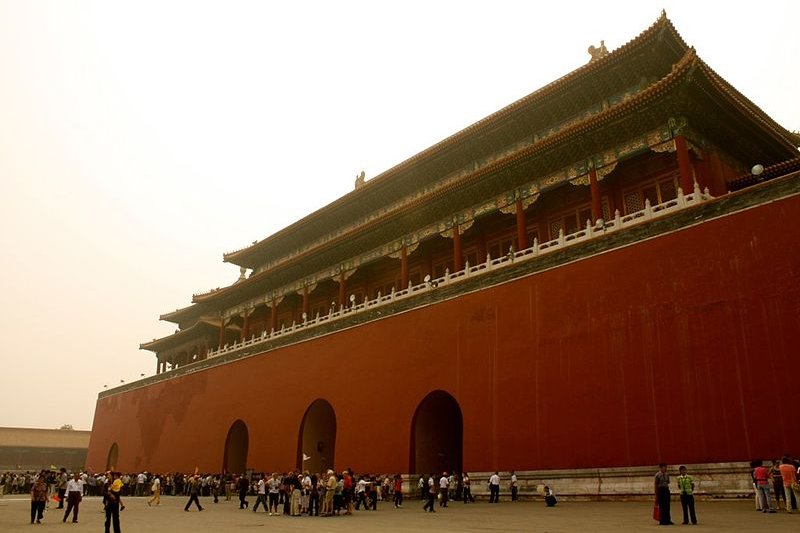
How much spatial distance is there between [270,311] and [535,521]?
21409 mm

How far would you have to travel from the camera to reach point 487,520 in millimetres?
10008

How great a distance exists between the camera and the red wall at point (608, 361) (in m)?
10.9

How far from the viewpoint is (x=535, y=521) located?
9.52m

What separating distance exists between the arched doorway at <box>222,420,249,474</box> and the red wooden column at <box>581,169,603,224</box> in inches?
626

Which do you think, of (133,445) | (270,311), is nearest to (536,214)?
(270,311)

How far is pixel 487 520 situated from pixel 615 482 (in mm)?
Answer: 3423

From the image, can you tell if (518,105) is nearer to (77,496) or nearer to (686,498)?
(686,498)

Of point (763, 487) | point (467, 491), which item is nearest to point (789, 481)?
point (763, 487)

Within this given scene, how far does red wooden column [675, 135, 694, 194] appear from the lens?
45.1 ft

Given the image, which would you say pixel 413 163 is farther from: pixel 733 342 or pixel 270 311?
pixel 733 342

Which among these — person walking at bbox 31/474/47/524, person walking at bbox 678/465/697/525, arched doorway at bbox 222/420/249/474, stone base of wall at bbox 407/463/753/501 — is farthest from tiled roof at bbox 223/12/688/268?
person walking at bbox 31/474/47/524

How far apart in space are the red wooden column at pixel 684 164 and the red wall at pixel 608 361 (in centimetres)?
165

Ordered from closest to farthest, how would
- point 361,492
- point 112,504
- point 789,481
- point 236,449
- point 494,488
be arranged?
point 112,504, point 789,481, point 494,488, point 361,492, point 236,449

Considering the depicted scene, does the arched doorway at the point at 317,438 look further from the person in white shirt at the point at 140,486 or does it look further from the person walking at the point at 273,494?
the person in white shirt at the point at 140,486
